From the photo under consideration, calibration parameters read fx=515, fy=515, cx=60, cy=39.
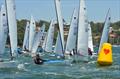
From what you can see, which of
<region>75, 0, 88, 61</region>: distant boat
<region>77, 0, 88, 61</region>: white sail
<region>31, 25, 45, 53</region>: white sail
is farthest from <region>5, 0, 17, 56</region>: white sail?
<region>31, 25, 45, 53</region>: white sail

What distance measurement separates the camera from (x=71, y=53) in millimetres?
51344

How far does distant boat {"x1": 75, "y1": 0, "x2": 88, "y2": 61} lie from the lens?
164 feet

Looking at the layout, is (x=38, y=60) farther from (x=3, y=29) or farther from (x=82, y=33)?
(x=82, y=33)

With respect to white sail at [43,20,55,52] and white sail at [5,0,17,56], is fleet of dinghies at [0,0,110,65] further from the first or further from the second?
white sail at [43,20,55,52]

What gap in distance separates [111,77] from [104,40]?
23289mm

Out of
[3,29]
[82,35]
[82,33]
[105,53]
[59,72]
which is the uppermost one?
[3,29]

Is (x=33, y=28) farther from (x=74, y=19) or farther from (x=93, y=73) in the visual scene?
(x=93, y=73)

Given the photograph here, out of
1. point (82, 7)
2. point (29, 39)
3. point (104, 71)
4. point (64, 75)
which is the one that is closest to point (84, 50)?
point (82, 7)

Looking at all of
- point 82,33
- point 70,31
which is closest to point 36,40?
point 70,31

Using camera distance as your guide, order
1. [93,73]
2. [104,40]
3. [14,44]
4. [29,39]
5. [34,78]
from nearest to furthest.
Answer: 1. [34,78]
2. [93,73]
3. [14,44]
4. [104,40]
5. [29,39]

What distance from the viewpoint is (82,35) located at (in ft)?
165

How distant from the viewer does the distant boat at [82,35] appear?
164 feet

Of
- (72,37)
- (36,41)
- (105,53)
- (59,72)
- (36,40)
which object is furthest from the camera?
(36,40)

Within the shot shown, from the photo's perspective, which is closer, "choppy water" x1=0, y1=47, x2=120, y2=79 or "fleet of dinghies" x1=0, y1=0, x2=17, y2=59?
"choppy water" x1=0, y1=47, x2=120, y2=79
